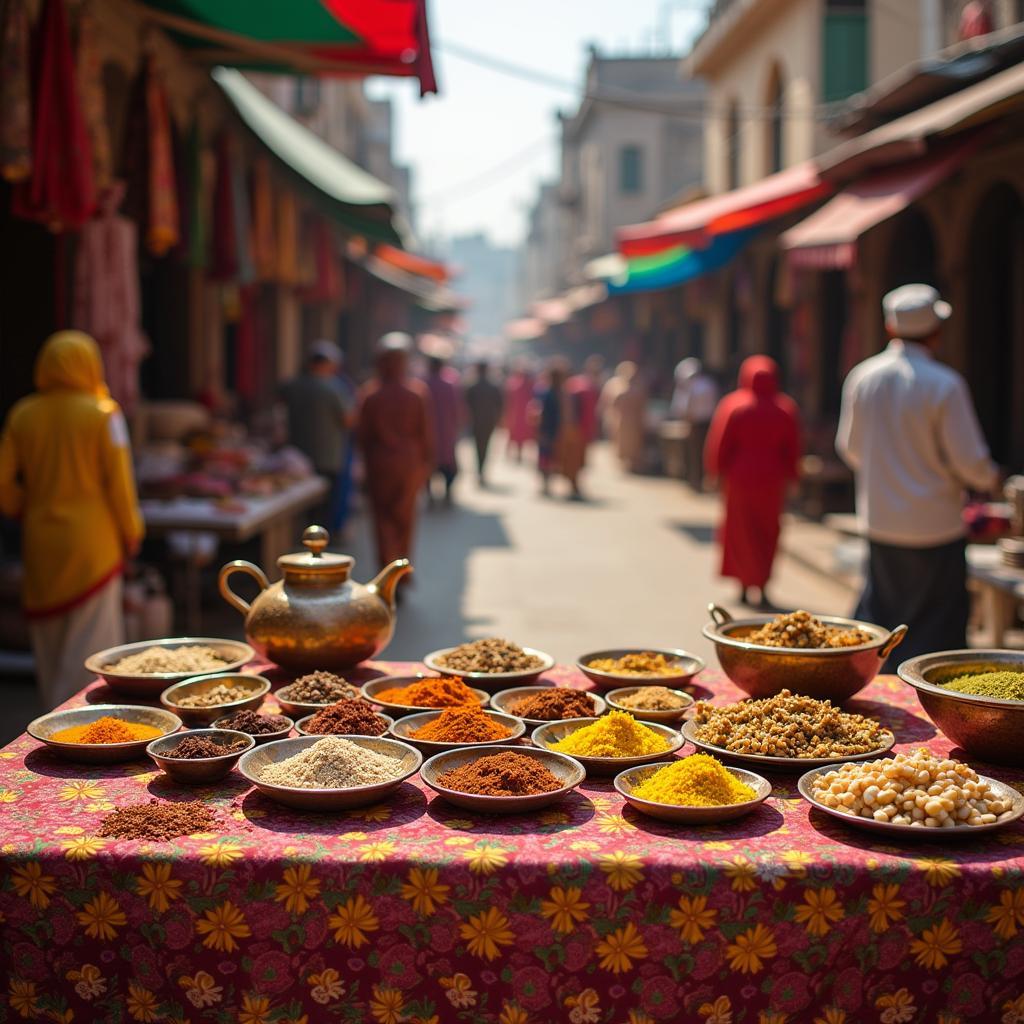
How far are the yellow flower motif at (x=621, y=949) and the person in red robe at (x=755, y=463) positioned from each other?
685cm

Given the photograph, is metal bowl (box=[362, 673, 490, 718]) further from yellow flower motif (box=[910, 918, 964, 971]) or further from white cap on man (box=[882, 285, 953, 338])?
white cap on man (box=[882, 285, 953, 338])

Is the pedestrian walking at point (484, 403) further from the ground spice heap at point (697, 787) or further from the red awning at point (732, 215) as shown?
the ground spice heap at point (697, 787)

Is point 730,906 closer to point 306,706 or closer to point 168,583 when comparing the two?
point 306,706

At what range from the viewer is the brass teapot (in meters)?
3.59

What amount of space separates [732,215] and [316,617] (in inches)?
397

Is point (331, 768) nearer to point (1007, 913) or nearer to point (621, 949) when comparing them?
point (621, 949)

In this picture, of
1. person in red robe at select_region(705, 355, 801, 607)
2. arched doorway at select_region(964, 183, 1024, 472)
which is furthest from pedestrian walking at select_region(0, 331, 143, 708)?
arched doorway at select_region(964, 183, 1024, 472)

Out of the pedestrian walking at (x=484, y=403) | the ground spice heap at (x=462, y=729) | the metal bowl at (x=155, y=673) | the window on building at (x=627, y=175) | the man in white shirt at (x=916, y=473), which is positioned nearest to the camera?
the ground spice heap at (x=462, y=729)

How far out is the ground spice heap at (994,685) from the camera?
9.57 ft

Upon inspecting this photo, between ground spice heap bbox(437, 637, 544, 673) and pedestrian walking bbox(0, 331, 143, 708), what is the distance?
253 cm

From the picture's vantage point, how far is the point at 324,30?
7238 millimetres

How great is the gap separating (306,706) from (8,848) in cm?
94

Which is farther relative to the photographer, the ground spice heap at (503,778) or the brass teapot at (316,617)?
the brass teapot at (316,617)

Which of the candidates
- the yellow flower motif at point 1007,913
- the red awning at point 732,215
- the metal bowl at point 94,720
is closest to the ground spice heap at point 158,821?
the metal bowl at point 94,720
